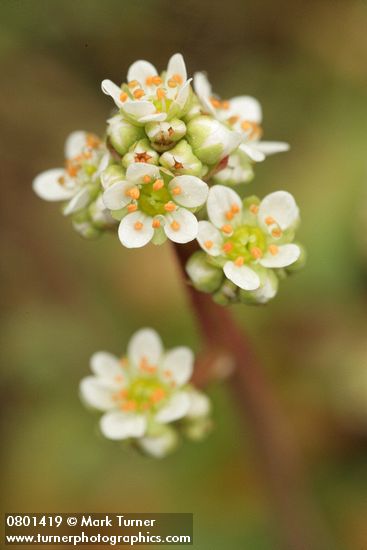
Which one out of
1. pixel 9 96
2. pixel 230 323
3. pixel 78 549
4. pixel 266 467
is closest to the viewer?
pixel 230 323

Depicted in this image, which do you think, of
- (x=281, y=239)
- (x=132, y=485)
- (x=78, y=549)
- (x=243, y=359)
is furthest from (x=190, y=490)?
(x=281, y=239)

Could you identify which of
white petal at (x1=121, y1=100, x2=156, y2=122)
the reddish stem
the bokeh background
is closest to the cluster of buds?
white petal at (x1=121, y1=100, x2=156, y2=122)

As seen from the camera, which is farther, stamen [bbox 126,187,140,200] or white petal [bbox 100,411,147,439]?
white petal [bbox 100,411,147,439]

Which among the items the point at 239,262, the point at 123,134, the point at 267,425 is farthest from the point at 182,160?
the point at 267,425

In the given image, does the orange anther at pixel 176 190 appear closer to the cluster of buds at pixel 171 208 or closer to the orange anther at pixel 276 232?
the cluster of buds at pixel 171 208

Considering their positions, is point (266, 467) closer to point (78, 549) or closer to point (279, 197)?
point (78, 549)

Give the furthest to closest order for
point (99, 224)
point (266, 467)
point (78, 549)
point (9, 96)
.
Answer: point (9, 96), point (78, 549), point (266, 467), point (99, 224)

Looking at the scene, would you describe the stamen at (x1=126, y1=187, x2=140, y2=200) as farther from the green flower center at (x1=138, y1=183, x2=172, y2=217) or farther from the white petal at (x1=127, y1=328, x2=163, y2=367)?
the white petal at (x1=127, y1=328, x2=163, y2=367)
